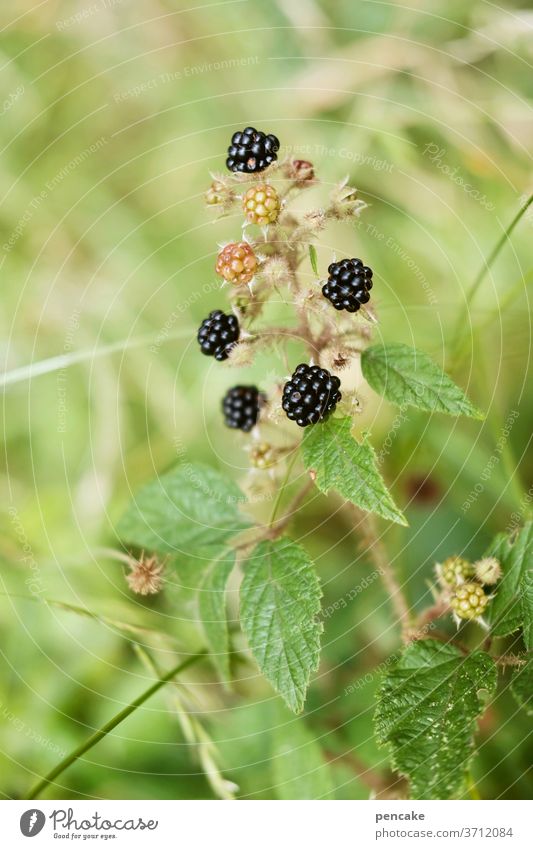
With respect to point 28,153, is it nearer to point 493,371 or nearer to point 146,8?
point 146,8

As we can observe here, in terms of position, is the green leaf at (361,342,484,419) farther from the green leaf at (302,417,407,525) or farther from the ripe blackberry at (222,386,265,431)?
the ripe blackberry at (222,386,265,431)

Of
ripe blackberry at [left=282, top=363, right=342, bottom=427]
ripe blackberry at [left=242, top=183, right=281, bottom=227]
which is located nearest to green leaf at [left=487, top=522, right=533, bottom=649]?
ripe blackberry at [left=282, top=363, right=342, bottom=427]

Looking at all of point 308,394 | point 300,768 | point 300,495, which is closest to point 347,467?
point 308,394

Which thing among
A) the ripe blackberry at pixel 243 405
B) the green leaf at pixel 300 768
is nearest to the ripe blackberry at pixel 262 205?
the ripe blackberry at pixel 243 405

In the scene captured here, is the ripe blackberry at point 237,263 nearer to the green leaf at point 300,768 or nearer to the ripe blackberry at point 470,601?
the ripe blackberry at point 470,601

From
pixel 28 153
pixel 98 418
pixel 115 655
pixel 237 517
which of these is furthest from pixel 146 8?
pixel 115 655

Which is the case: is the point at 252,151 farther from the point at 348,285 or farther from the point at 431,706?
the point at 431,706
